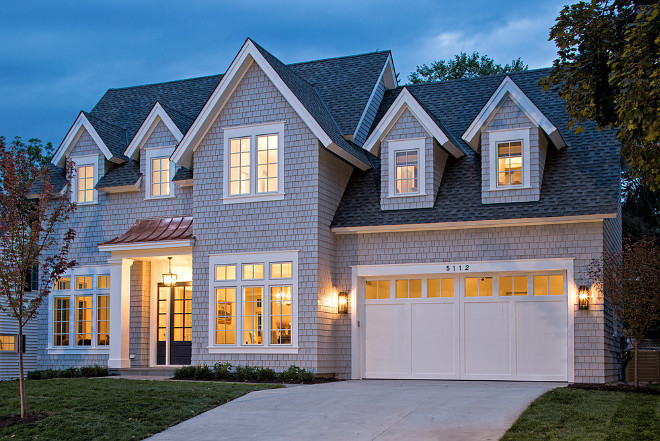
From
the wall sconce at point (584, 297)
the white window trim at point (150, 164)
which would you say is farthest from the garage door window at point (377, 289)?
the white window trim at point (150, 164)

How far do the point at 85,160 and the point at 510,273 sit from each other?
12.1 metres

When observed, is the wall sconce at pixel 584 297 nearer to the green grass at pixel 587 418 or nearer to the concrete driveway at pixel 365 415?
the concrete driveway at pixel 365 415

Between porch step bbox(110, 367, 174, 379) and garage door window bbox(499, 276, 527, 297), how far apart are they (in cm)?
826

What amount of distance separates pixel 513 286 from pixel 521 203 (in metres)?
1.88

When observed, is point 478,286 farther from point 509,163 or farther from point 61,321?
point 61,321

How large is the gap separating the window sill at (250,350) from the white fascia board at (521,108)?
252 inches

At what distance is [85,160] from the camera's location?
73.0ft

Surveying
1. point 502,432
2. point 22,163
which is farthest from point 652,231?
point 22,163

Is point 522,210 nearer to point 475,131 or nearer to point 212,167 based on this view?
point 475,131

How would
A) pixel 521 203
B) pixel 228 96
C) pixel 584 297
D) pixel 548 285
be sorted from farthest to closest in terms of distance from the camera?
1. pixel 228 96
2. pixel 521 203
3. pixel 548 285
4. pixel 584 297

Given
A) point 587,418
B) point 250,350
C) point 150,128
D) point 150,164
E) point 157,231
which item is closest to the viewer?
point 587,418

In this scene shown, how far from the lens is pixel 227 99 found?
776 inches

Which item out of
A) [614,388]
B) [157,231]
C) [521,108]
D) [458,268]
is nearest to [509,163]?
[521,108]

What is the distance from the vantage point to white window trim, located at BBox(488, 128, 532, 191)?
1798 centimetres
